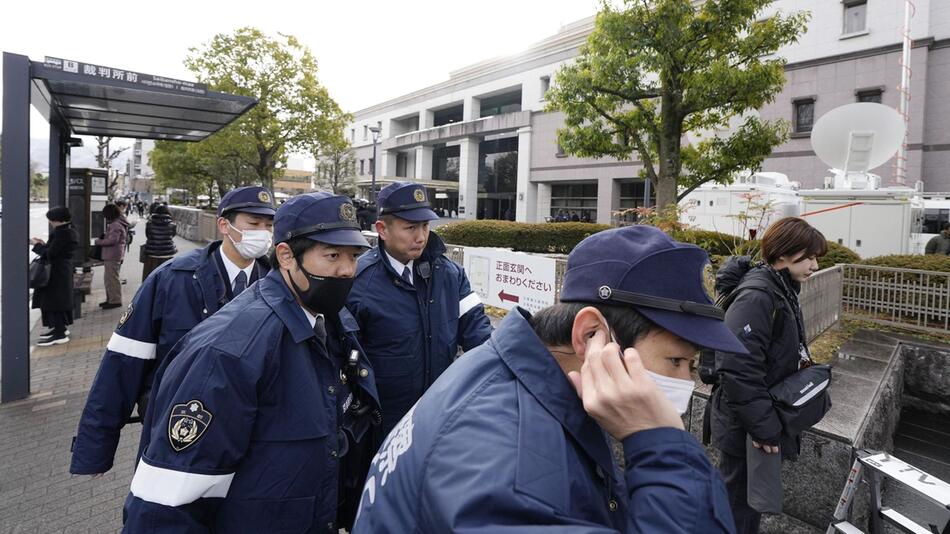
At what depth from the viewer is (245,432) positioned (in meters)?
1.81

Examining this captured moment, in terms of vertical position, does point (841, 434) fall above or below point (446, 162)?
below

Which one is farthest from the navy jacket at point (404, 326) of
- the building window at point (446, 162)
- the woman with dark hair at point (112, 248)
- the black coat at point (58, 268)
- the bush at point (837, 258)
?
the building window at point (446, 162)

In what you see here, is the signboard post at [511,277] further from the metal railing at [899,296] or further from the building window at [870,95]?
the building window at [870,95]

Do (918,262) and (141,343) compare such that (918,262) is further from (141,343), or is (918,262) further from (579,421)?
(141,343)

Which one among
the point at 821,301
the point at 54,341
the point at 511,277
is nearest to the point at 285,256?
the point at 511,277

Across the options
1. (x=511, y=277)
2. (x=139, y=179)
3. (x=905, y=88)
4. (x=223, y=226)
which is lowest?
(x=511, y=277)

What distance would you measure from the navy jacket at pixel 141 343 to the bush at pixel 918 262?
30.8 ft

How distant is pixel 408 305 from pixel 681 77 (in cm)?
910

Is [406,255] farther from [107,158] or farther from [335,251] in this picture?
[107,158]

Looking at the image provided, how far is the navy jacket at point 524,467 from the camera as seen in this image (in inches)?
35.8

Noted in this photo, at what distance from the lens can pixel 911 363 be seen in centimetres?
682

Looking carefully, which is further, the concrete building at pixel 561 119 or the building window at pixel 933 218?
the concrete building at pixel 561 119

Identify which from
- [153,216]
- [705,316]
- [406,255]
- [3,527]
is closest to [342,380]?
[406,255]

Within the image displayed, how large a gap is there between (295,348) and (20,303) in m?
5.45
